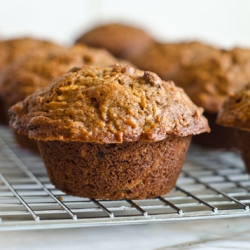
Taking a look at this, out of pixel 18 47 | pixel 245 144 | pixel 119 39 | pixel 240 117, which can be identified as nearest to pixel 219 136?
pixel 245 144

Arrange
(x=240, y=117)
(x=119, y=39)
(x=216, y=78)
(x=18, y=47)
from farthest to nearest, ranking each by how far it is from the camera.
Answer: (x=119, y=39)
(x=18, y=47)
(x=216, y=78)
(x=240, y=117)

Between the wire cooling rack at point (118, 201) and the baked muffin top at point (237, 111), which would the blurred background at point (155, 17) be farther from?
the baked muffin top at point (237, 111)

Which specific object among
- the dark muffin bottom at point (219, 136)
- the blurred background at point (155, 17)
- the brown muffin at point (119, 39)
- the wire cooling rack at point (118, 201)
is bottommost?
the wire cooling rack at point (118, 201)

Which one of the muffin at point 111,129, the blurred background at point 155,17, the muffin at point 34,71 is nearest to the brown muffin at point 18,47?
the muffin at point 34,71

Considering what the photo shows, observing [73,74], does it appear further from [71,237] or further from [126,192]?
[71,237]

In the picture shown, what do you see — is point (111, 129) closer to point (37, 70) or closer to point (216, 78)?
point (37, 70)

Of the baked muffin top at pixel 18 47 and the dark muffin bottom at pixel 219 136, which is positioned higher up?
the baked muffin top at pixel 18 47

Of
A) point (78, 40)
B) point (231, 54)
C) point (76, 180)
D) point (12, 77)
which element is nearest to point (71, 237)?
point (76, 180)
